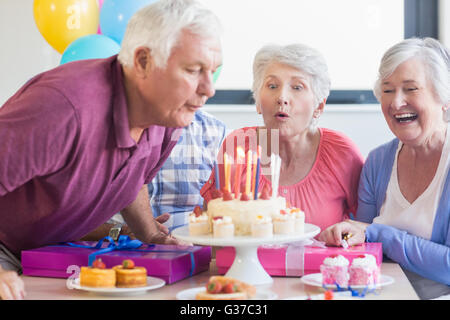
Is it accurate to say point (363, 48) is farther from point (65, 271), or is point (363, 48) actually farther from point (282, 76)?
point (65, 271)

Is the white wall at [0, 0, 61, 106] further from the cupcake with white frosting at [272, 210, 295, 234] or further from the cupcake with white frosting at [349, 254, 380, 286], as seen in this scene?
the cupcake with white frosting at [349, 254, 380, 286]

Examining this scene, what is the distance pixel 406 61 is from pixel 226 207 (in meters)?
0.87

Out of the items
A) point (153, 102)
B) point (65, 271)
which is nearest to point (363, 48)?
point (153, 102)

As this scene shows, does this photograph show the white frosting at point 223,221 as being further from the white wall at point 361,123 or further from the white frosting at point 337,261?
the white wall at point 361,123

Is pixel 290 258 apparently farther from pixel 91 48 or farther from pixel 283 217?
pixel 91 48

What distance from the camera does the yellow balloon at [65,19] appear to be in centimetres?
331

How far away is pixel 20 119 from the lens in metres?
1.45

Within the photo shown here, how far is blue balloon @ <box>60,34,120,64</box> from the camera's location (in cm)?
307

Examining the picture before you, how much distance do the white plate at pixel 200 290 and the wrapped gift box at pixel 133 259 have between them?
14cm

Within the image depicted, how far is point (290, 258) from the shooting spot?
1569 mm

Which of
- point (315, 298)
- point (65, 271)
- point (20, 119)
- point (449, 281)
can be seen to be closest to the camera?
point (315, 298)

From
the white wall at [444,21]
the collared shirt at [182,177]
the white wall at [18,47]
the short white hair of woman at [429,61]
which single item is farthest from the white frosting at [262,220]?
the white wall at [18,47]

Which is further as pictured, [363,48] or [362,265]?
[363,48]

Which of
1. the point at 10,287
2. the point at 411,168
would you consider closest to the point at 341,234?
the point at 411,168
